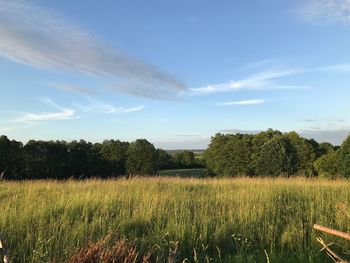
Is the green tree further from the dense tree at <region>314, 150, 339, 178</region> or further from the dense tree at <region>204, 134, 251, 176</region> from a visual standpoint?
the dense tree at <region>204, 134, 251, 176</region>

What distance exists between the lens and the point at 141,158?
6044 centimetres

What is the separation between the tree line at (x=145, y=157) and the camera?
153 feet

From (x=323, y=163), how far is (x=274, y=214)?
3038cm

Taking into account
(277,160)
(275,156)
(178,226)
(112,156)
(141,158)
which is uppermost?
(112,156)

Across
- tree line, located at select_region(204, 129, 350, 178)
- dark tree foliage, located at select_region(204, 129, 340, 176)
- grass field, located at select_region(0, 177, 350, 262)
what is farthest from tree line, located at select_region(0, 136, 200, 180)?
grass field, located at select_region(0, 177, 350, 262)

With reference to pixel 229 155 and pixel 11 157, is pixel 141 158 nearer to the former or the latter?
pixel 229 155

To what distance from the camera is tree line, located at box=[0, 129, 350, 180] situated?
153ft

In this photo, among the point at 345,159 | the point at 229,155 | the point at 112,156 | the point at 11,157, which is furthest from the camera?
the point at 229,155

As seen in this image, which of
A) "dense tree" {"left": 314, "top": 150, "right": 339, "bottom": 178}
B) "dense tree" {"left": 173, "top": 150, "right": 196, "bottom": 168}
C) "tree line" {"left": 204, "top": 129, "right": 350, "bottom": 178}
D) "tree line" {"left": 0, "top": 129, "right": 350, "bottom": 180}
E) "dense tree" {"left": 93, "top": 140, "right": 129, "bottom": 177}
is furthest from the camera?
"dense tree" {"left": 173, "top": 150, "right": 196, "bottom": 168}

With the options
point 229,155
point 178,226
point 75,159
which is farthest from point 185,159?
point 178,226

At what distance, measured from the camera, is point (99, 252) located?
3.65 metres

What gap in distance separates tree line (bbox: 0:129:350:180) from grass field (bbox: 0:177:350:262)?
28643 mm

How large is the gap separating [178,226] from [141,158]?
53862 mm

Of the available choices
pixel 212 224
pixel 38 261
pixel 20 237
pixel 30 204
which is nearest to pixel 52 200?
pixel 30 204
